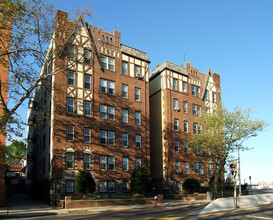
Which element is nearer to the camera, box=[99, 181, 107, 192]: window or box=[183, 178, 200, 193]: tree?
box=[99, 181, 107, 192]: window

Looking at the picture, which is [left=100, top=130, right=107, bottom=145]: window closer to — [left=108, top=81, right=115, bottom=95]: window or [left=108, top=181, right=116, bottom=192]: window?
[left=108, top=181, right=116, bottom=192]: window

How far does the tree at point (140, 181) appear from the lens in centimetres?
3489

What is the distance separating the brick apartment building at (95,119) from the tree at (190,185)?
676 cm

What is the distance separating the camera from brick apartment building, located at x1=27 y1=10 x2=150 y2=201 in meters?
32.8

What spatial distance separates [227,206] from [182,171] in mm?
21036

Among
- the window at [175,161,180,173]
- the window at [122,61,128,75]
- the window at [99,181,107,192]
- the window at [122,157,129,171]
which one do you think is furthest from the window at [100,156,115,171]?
the window at [122,61,128,75]

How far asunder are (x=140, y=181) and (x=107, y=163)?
4.72 metres

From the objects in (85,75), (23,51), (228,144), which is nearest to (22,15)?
(23,51)

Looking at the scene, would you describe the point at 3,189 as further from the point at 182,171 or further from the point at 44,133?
the point at 182,171

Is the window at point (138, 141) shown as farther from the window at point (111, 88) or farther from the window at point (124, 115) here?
the window at point (111, 88)

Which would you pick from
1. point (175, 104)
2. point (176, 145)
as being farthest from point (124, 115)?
point (175, 104)

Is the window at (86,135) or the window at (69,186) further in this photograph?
the window at (86,135)


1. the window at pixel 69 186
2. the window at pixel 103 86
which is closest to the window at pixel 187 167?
the window at pixel 103 86

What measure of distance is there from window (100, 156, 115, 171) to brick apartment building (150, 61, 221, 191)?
9620mm
